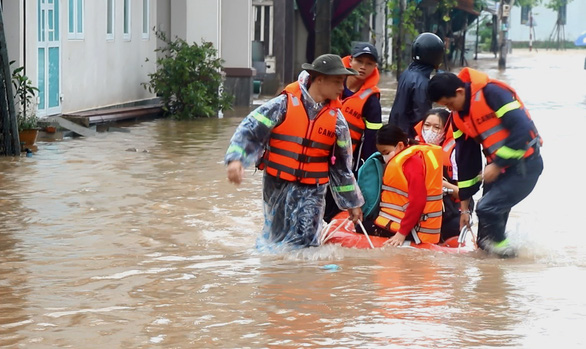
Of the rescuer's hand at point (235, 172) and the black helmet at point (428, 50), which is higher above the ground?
the black helmet at point (428, 50)

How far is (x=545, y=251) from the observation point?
30.0 feet

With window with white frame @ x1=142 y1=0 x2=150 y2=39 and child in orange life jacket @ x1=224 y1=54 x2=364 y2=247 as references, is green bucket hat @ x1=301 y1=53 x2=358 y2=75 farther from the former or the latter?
window with white frame @ x1=142 y1=0 x2=150 y2=39

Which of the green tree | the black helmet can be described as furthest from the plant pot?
the green tree

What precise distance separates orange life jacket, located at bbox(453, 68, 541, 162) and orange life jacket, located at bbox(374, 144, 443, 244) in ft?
1.33

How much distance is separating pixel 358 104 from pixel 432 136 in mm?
597

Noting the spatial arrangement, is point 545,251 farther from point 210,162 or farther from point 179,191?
point 210,162

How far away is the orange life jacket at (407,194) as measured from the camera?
8.53 metres

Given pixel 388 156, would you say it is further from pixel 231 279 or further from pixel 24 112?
pixel 24 112

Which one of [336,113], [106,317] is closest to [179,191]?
[336,113]

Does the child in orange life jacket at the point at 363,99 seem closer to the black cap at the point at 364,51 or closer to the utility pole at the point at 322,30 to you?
the black cap at the point at 364,51

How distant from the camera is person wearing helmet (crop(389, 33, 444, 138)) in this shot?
9.15m

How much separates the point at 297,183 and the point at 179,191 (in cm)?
441

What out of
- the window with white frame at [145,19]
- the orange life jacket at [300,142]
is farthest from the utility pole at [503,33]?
the orange life jacket at [300,142]

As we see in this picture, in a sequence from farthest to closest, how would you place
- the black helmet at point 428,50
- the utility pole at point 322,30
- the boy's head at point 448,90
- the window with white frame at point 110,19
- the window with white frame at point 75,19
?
the utility pole at point 322,30 → the window with white frame at point 110,19 → the window with white frame at point 75,19 → the black helmet at point 428,50 → the boy's head at point 448,90
